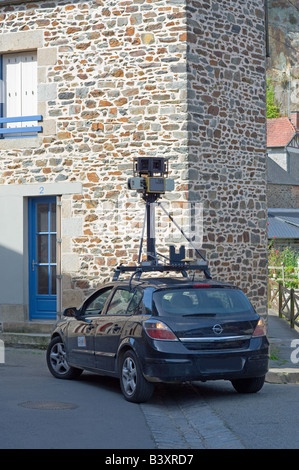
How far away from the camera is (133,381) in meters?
10.0

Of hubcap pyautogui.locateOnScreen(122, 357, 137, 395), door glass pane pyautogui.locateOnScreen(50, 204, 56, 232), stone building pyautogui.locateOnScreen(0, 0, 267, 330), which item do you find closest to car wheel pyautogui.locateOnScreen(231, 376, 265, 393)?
hubcap pyautogui.locateOnScreen(122, 357, 137, 395)

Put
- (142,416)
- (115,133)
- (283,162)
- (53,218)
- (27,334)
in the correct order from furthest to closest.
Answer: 1. (283,162)
2. (53,218)
3. (27,334)
4. (115,133)
5. (142,416)

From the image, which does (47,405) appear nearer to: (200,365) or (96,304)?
(200,365)

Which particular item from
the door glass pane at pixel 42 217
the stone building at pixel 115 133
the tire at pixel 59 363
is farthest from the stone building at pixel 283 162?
the tire at pixel 59 363

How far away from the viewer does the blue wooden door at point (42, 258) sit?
56.4 feet

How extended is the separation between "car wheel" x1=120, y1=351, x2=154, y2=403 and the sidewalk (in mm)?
2812

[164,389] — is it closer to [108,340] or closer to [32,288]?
[108,340]

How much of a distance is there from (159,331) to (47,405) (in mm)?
1548

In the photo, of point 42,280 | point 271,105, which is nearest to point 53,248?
point 42,280

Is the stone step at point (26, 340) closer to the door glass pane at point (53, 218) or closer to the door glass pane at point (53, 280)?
the door glass pane at point (53, 280)

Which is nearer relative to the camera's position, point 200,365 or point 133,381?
point 200,365

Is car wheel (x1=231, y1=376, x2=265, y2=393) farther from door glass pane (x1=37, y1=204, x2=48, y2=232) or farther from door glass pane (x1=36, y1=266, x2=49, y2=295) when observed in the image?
door glass pane (x1=37, y1=204, x2=48, y2=232)

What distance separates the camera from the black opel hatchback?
32.0 ft
